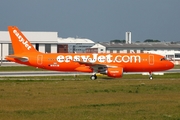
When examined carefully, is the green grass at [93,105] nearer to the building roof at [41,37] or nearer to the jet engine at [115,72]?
the jet engine at [115,72]

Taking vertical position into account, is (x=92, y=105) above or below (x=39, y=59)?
below

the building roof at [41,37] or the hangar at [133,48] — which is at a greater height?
the building roof at [41,37]

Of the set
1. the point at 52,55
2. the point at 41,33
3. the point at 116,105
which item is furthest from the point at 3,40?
the point at 116,105

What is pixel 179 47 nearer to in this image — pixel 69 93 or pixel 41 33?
pixel 41 33

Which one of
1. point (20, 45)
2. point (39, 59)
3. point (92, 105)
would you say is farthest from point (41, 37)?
point (92, 105)

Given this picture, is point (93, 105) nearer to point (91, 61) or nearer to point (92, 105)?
point (92, 105)

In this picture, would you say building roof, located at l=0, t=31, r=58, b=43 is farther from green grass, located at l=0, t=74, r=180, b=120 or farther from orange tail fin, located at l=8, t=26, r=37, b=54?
green grass, located at l=0, t=74, r=180, b=120

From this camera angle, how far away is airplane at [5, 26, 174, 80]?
54219 millimetres

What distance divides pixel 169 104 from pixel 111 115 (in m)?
5.63

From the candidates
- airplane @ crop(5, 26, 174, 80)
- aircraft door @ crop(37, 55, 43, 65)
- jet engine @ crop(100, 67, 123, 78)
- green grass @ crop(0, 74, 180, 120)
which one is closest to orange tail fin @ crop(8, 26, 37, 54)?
airplane @ crop(5, 26, 174, 80)

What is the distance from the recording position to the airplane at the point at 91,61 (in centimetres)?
5422

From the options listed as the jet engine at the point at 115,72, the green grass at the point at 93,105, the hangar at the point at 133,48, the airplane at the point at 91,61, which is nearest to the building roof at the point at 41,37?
the hangar at the point at 133,48

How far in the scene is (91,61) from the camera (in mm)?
55312

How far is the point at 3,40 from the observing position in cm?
12800
